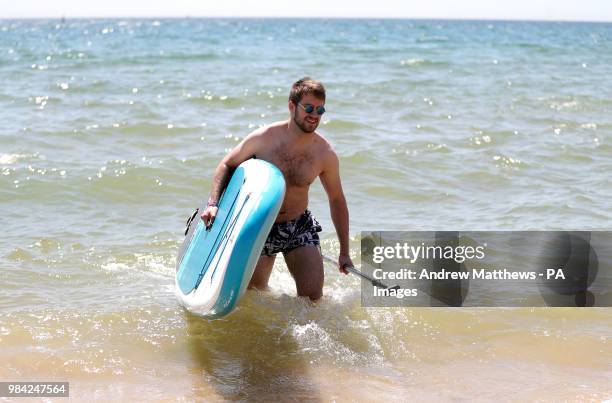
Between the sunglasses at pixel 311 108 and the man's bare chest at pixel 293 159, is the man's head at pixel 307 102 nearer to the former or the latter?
the sunglasses at pixel 311 108

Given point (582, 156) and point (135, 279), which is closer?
point (135, 279)

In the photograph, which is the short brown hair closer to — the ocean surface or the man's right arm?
the man's right arm

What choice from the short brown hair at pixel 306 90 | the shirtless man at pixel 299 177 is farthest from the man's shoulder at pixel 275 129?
the short brown hair at pixel 306 90

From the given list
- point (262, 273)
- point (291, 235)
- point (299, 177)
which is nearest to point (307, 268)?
point (291, 235)

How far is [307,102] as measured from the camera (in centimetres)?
438

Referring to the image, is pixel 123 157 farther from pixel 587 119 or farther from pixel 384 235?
pixel 587 119

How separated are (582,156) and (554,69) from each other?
1232 centimetres

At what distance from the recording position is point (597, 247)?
21.0ft

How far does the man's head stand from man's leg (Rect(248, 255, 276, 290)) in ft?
2.95

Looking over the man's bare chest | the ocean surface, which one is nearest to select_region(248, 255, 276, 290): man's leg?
the ocean surface

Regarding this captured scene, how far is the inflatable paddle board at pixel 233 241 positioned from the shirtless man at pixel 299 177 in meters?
0.12

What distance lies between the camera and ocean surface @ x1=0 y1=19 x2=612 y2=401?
431 cm

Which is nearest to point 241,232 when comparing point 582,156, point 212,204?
point 212,204

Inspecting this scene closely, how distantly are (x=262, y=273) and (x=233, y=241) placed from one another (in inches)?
35.7
